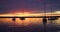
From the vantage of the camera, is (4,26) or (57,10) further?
(4,26)

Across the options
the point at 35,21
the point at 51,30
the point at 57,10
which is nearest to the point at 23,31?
the point at 35,21

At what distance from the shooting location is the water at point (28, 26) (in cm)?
268

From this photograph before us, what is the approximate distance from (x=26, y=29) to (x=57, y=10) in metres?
0.71

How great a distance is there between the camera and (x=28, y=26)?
2.86 meters

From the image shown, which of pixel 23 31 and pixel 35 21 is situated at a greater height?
pixel 35 21

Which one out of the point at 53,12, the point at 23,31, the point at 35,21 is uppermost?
the point at 53,12

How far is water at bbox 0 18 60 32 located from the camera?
2.68m

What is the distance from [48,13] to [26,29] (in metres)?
0.56

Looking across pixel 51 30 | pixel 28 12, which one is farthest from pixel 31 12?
pixel 51 30

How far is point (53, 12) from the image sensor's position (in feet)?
8.39

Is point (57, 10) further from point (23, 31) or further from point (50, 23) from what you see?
point (23, 31)

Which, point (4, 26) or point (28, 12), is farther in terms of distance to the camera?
point (4, 26)

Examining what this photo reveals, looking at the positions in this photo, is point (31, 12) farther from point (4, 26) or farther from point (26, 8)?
point (4, 26)

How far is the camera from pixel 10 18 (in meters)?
2.68
